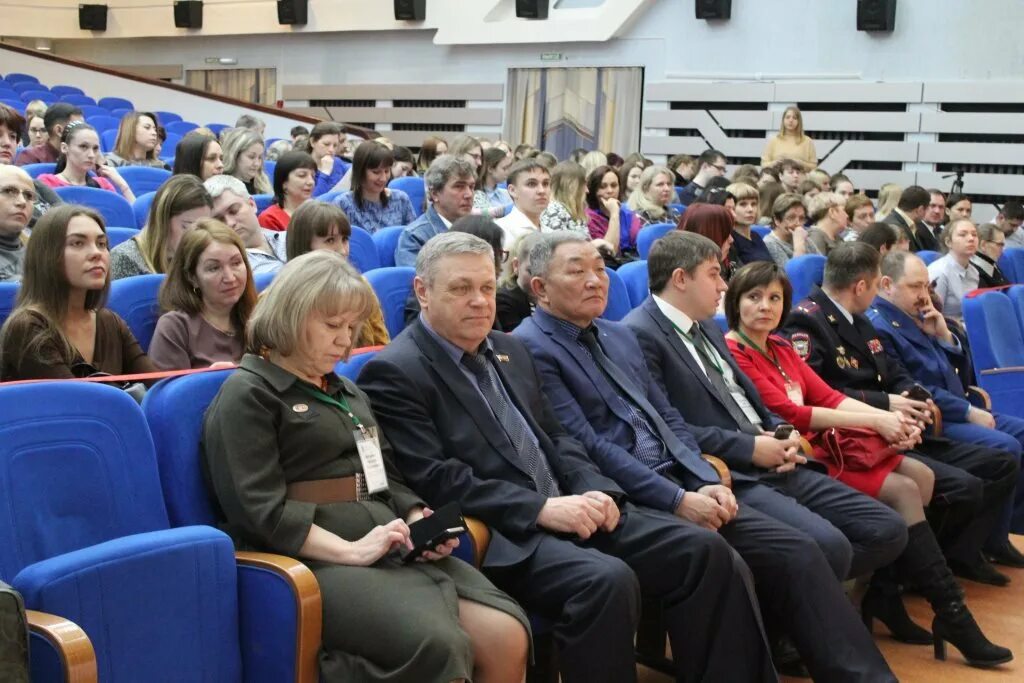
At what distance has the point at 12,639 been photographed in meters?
1.41

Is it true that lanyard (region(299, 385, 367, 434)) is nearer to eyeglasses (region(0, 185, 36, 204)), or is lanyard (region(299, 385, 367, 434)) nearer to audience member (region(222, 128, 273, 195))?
eyeglasses (region(0, 185, 36, 204))

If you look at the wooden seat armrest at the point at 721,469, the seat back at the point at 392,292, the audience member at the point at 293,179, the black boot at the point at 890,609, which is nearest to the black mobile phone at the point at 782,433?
the wooden seat armrest at the point at 721,469

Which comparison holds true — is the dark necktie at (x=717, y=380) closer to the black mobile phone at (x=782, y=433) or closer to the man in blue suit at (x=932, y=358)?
the black mobile phone at (x=782, y=433)

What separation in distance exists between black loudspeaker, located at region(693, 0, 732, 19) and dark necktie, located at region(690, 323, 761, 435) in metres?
8.27

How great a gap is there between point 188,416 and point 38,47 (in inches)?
564

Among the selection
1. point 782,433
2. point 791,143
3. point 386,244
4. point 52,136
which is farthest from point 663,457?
point 791,143

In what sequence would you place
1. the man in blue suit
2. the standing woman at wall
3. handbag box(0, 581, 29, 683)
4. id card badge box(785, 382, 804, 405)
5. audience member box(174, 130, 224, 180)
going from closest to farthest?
handbag box(0, 581, 29, 683)
id card badge box(785, 382, 804, 405)
the man in blue suit
audience member box(174, 130, 224, 180)
the standing woman at wall

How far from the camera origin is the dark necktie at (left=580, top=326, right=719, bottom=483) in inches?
108

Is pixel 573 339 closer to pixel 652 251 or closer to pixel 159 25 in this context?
pixel 652 251

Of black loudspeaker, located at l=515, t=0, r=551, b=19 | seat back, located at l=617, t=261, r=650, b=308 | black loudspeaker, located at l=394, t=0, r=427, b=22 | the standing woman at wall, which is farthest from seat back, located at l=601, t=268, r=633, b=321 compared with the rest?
black loudspeaker, located at l=394, t=0, r=427, b=22

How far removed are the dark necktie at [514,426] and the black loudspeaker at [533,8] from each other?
31.8 ft

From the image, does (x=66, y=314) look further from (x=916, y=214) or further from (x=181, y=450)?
(x=916, y=214)

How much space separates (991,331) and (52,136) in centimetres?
452

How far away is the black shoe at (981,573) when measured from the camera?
362 cm
